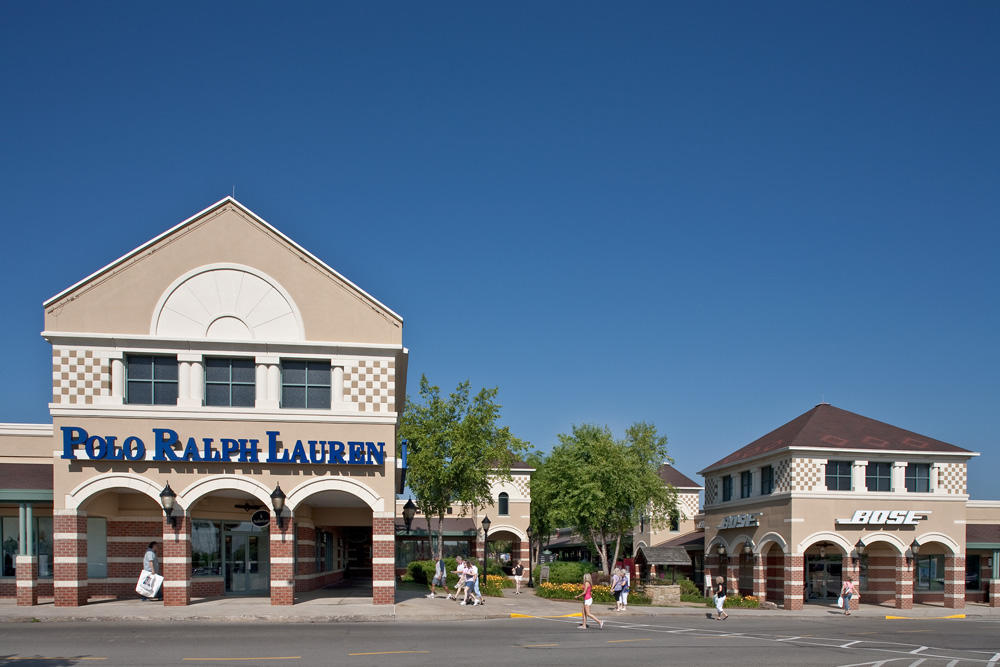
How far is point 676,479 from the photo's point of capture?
67.1m

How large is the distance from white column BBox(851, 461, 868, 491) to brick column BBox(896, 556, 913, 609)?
3.70m

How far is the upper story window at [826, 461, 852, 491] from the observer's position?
38719mm

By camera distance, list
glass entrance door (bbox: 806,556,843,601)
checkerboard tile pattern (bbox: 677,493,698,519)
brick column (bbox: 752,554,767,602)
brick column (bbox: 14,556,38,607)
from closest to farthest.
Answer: brick column (bbox: 14,556,38,607) < brick column (bbox: 752,554,767,602) < glass entrance door (bbox: 806,556,843,601) < checkerboard tile pattern (bbox: 677,493,698,519)

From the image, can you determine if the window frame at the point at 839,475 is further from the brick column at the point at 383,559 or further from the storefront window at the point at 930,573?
the brick column at the point at 383,559

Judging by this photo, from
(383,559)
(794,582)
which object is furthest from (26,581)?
(794,582)

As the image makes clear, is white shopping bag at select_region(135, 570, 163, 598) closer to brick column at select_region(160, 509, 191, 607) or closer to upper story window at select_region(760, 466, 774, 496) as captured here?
brick column at select_region(160, 509, 191, 607)

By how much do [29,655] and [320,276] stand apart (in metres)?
13.3

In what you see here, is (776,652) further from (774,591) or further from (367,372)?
(774,591)

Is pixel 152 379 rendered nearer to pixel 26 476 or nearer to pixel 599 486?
pixel 26 476

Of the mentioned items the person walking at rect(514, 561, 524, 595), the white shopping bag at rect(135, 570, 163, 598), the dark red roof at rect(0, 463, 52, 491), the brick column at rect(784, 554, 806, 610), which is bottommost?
the person walking at rect(514, 561, 524, 595)

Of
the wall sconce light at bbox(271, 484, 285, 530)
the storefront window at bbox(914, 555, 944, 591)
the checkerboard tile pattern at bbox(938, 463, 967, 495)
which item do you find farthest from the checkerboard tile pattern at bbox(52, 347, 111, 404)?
the storefront window at bbox(914, 555, 944, 591)

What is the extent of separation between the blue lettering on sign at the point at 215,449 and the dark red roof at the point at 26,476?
2.45 meters

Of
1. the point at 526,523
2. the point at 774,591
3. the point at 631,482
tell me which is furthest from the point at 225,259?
the point at 526,523

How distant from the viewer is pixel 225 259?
25922 mm
